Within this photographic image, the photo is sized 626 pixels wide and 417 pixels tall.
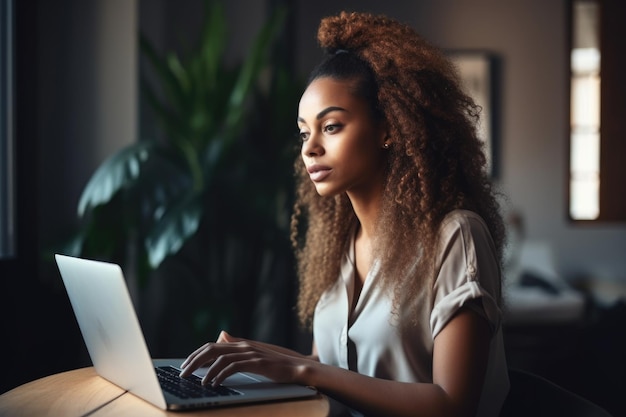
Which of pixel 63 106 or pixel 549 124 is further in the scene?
pixel 549 124

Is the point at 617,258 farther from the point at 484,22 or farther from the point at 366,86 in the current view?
the point at 366,86

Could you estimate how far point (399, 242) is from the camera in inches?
54.9

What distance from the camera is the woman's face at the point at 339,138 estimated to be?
142 cm

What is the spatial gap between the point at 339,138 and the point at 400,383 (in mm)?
476

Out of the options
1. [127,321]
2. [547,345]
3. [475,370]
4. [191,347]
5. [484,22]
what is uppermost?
[484,22]

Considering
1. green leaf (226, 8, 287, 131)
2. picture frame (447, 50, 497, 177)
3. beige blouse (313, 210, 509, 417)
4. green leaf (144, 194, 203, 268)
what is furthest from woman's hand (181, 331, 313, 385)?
picture frame (447, 50, 497, 177)

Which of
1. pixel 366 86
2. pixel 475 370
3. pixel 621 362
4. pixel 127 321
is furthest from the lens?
pixel 621 362

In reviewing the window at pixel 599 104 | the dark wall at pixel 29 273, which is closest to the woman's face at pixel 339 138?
the dark wall at pixel 29 273

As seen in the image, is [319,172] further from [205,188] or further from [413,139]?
[205,188]

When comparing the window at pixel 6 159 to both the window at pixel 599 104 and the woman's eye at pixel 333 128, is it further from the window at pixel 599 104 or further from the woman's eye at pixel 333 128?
the window at pixel 599 104

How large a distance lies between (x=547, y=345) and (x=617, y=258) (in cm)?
153

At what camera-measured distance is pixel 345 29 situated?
1502 millimetres

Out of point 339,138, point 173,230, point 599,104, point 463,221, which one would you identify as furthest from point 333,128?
point 599,104

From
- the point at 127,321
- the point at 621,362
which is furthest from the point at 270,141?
the point at 127,321
